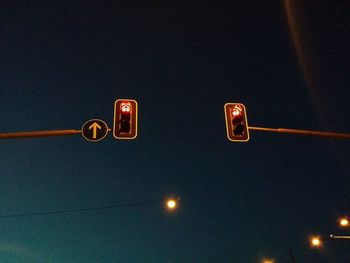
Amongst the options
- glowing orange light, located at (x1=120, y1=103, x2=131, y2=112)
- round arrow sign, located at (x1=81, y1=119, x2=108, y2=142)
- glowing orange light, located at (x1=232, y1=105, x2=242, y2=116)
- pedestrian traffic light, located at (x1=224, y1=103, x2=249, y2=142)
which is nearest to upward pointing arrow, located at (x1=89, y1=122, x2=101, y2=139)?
round arrow sign, located at (x1=81, y1=119, x2=108, y2=142)

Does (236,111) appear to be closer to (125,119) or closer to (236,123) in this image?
(236,123)

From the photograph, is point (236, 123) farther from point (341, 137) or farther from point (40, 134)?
point (40, 134)

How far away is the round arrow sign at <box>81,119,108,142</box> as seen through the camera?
25.2 ft

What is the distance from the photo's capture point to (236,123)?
8.06m

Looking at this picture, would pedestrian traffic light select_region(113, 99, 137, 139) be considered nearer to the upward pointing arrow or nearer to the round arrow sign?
the round arrow sign

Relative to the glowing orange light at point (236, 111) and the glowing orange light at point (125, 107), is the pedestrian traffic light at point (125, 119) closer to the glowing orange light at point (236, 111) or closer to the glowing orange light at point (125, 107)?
the glowing orange light at point (125, 107)

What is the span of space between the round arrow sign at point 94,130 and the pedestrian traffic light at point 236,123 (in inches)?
113

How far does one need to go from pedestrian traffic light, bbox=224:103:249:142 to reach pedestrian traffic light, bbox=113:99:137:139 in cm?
220

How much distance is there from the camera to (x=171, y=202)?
16000mm

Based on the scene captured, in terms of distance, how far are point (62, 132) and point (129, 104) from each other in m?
1.61

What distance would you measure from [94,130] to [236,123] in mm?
3302

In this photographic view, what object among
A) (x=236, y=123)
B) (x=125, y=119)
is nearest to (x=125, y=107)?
(x=125, y=119)

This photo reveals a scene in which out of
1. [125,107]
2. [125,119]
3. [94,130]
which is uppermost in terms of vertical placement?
[125,107]

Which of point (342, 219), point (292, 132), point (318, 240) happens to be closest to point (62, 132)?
point (292, 132)
